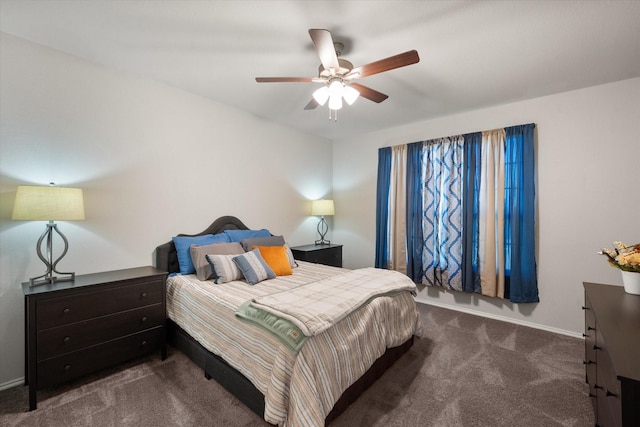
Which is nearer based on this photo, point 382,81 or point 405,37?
point 405,37

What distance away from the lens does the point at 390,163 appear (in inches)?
171

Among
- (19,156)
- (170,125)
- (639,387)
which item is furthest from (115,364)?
(639,387)

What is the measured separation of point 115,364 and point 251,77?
278 cm

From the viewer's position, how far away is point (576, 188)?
301 cm

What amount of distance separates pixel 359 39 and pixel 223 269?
7.48 feet

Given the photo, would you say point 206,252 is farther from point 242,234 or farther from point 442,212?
point 442,212

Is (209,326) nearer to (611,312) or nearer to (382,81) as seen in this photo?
(611,312)

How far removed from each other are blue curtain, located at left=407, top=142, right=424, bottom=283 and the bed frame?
1.50 metres

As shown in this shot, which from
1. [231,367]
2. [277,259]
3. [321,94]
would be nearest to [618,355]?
[231,367]

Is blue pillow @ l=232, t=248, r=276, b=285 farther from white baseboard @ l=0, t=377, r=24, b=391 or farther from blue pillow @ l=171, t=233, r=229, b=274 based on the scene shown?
white baseboard @ l=0, t=377, r=24, b=391

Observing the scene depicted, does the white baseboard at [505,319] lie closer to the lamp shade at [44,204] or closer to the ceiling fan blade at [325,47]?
the ceiling fan blade at [325,47]

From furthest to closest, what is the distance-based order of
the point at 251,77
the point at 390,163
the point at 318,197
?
the point at 318,197 < the point at 390,163 < the point at 251,77

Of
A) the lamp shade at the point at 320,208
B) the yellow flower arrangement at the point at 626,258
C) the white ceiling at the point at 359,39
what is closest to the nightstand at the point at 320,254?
the lamp shade at the point at 320,208

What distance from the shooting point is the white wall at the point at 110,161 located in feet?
7.03
